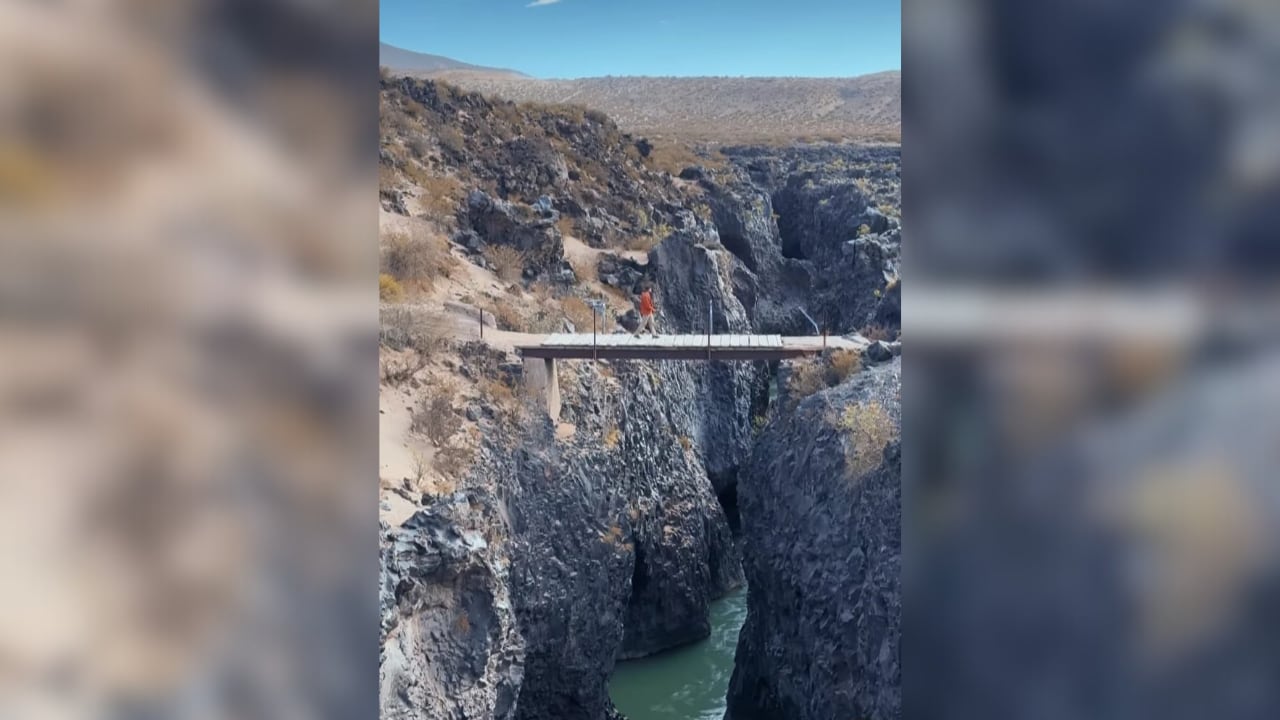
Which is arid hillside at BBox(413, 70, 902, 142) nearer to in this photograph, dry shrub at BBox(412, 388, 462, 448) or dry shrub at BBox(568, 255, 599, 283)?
dry shrub at BBox(568, 255, 599, 283)

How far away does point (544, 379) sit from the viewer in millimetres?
10039

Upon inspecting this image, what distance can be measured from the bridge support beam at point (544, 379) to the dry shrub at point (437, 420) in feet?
3.56

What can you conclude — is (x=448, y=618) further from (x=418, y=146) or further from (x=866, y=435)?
(x=418, y=146)

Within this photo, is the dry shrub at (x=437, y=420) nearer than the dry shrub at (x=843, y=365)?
Yes

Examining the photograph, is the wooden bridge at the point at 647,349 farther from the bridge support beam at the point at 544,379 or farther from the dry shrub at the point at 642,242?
the dry shrub at the point at 642,242

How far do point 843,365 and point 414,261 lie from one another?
17.2ft

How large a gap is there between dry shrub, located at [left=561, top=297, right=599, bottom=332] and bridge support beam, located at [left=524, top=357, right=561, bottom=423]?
8.47ft

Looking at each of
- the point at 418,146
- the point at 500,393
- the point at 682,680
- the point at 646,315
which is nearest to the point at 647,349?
the point at 500,393

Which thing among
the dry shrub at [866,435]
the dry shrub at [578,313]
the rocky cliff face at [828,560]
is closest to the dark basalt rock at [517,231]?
the dry shrub at [578,313]

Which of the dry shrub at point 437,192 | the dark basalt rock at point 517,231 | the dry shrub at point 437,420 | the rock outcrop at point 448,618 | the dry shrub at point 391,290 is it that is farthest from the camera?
the dry shrub at point 437,192

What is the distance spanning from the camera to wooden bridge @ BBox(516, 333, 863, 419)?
31.5 ft

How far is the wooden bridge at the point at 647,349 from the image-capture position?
961cm

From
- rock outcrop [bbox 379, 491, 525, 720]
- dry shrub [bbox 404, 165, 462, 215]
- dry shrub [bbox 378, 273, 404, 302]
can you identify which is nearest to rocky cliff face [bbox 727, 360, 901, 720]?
rock outcrop [bbox 379, 491, 525, 720]

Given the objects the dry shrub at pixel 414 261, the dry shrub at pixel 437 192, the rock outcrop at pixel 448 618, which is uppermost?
the dry shrub at pixel 437 192
